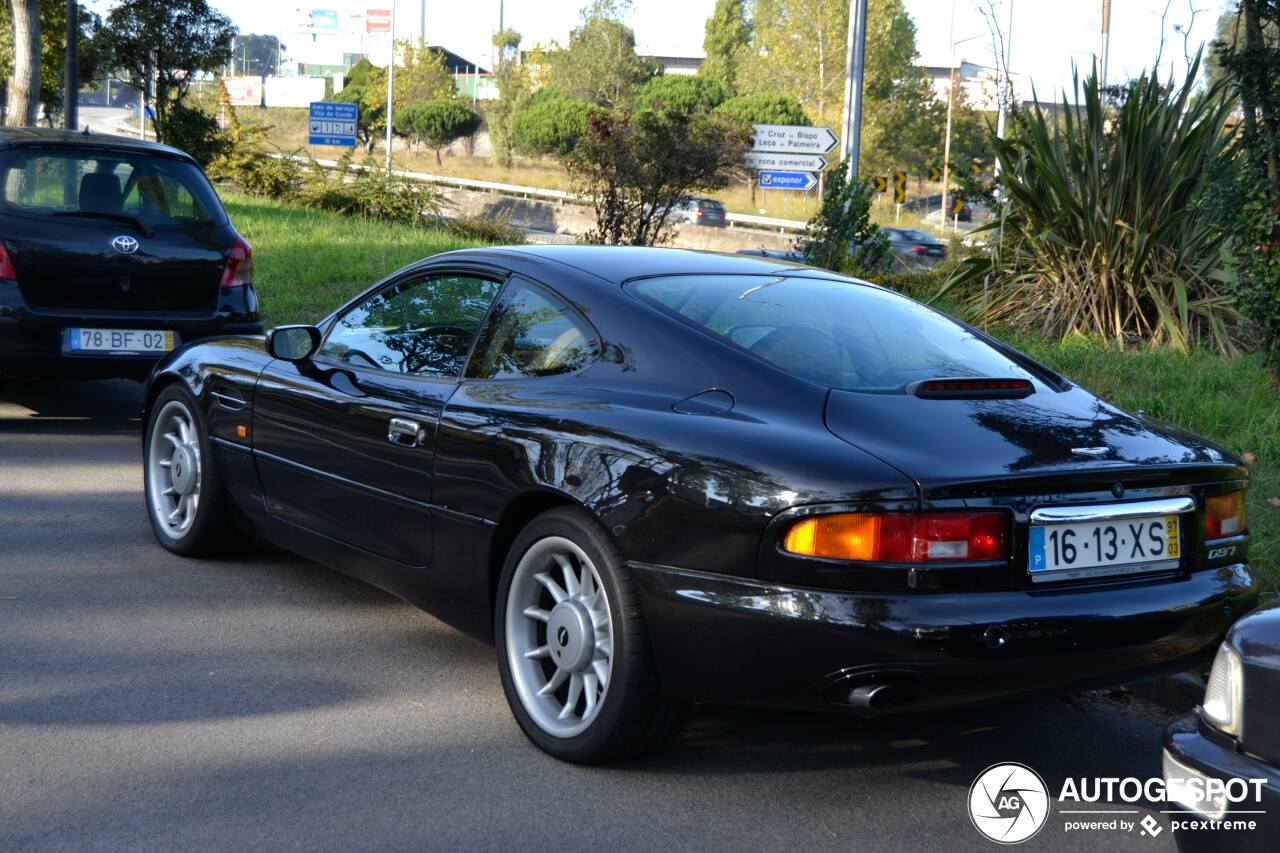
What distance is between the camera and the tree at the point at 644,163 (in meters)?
15.8

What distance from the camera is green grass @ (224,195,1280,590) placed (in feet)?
20.4

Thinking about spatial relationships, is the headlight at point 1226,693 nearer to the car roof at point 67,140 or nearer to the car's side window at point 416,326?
the car's side window at point 416,326

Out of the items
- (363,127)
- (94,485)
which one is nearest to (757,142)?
(94,485)

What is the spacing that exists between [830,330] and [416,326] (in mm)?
1426

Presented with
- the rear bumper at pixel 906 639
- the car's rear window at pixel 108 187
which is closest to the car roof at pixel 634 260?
the rear bumper at pixel 906 639

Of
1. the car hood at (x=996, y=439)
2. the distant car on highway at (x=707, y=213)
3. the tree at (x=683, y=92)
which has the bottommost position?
the car hood at (x=996, y=439)

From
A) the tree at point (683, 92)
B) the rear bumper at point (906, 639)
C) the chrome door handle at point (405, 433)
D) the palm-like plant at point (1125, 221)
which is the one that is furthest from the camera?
the tree at point (683, 92)

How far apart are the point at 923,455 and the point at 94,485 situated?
4.91m

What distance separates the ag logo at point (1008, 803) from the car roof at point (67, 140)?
21.0ft

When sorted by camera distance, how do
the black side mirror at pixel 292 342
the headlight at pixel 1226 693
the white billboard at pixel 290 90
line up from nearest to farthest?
1. the headlight at pixel 1226 693
2. the black side mirror at pixel 292 342
3. the white billboard at pixel 290 90

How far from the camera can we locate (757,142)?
17.2m

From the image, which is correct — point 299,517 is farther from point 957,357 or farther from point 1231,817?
point 1231,817

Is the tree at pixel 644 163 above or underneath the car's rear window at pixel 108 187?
above

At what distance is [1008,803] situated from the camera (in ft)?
10.7
